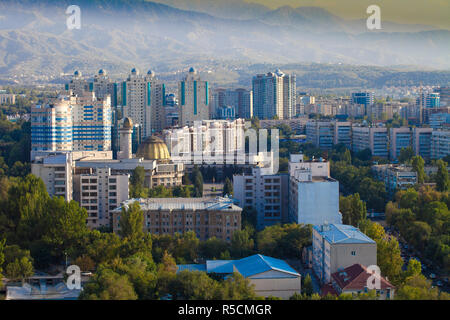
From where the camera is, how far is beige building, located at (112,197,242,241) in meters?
9.30

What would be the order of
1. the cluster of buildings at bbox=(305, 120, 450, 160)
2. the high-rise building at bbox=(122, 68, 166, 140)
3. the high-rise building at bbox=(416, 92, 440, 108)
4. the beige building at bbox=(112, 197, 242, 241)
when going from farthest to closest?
1. the high-rise building at bbox=(416, 92, 440, 108)
2. the high-rise building at bbox=(122, 68, 166, 140)
3. the cluster of buildings at bbox=(305, 120, 450, 160)
4. the beige building at bbox=(112, 197, 242, 241)

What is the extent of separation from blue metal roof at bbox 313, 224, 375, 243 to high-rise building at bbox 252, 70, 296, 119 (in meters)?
22.0

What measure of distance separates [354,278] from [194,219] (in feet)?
11.3

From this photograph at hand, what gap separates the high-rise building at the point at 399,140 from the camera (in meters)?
18.3

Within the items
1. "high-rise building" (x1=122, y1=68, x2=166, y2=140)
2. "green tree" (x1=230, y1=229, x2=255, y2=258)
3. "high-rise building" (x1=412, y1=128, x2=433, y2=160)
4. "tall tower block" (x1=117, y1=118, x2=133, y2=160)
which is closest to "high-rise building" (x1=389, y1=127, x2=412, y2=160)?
"high-rise building" (x1=412, y1=128, x2=433, y2=160)

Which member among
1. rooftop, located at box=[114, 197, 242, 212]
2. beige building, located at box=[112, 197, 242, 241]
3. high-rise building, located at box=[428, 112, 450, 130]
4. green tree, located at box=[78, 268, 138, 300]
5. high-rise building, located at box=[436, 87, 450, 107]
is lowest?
green tree, located at box=[78, 268, 138, 300]

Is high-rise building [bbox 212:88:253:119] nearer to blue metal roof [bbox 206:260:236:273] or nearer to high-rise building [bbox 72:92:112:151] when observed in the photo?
high-rise building [bbox 72:92:112:151]

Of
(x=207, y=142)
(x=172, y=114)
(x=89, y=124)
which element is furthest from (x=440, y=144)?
(x=172, y=114)

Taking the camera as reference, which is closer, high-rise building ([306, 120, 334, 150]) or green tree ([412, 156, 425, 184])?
green tree ([412, 156, 425, 184])

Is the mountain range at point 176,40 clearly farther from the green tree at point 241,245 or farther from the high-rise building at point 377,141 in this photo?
the green tree at point 241,245

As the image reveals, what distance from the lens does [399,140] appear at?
18344 millimetres

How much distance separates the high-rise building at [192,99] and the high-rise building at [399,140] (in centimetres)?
779
